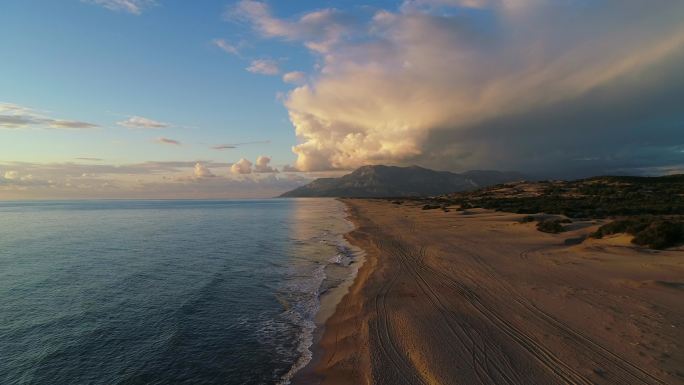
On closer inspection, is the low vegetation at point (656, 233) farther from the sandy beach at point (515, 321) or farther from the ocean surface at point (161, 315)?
the ocean surface at point (161, 315)

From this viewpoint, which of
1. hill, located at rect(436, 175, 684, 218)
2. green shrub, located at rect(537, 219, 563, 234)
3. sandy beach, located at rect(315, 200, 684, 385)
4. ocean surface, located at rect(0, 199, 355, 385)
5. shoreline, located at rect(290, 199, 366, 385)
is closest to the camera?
sandy beach, located at rect(315, 200, 684, 385)

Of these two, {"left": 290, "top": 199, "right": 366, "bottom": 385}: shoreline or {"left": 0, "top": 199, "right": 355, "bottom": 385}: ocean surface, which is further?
{"left": 0, "top": 199, "right": 355, "bottom": 385}: ocean surface

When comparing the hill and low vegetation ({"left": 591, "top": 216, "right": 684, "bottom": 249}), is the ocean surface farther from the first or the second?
the hill

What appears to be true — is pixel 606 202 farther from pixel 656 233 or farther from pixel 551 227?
pixel 656 233

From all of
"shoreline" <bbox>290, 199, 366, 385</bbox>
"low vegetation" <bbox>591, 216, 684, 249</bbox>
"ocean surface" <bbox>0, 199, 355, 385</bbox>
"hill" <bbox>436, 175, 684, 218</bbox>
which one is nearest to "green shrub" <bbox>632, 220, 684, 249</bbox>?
"low vegetation" <bbox>591, 216, 684, 249</bbox>

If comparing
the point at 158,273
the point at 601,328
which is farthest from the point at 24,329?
the point at 601,328

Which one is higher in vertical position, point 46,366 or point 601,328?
point 601,328

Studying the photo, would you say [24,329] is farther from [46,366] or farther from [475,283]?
[475,283]

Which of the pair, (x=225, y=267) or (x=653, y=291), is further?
(x=225, y=267)
